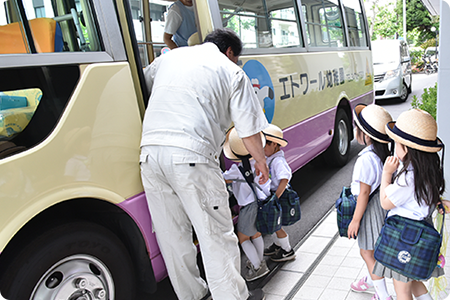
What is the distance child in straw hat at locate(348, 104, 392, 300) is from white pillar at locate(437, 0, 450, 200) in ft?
6.41

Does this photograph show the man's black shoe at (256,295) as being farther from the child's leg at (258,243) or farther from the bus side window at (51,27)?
the bus side window at (51,27)

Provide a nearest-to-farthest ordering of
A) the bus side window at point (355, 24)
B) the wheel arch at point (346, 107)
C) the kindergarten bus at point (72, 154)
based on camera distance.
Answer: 1. the kindergarten bus at point (72, 154)
2. the wheel arch at point (346, 107)
3. the bus side window at point (355, 24)

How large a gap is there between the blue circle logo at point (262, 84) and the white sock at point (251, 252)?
1.40 meters

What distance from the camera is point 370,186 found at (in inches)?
97.6

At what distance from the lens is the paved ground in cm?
291

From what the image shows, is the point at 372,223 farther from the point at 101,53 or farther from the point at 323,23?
the point at 323,23

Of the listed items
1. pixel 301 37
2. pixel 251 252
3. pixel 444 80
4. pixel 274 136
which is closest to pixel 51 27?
pixel 274 136

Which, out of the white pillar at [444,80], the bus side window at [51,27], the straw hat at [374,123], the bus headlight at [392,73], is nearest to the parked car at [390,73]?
the bus headlight at [392,73]

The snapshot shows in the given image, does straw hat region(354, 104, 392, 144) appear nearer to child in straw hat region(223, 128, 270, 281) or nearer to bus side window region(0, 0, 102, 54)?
child in straw hat region(223, 128, 270, 281)

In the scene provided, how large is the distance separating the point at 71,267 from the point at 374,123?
2066 millimetres

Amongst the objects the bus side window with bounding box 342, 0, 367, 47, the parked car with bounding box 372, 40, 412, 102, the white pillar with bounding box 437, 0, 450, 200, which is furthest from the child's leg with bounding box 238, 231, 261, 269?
the parked car with bounding box 372, 40, 412, 102

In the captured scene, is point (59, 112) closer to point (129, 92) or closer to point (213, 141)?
point (129, 92)

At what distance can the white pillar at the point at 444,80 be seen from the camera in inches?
159

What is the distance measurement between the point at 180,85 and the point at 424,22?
54311 millimetres
